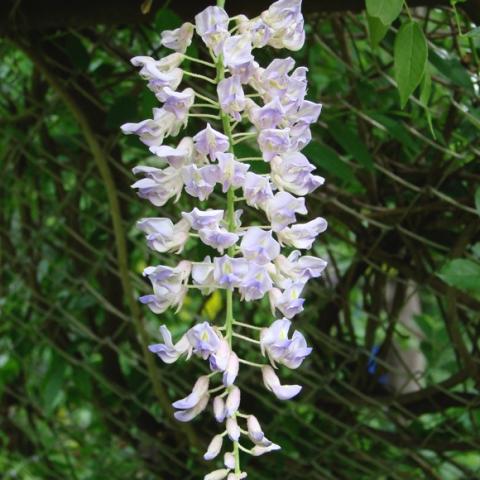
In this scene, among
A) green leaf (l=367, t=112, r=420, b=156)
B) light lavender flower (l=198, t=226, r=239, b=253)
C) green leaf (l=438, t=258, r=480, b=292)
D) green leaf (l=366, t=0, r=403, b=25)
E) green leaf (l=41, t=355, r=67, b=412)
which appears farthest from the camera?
green leaf (l=41, t=355, r=67, b=412)

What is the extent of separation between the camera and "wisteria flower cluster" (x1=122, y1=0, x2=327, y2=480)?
2.33 feet

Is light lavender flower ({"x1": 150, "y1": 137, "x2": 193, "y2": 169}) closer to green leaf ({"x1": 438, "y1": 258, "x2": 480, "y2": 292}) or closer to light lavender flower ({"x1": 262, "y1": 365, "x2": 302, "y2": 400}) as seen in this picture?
light lavender flower ({"x1": 262, "y1": 365, "x2": 302, "y2": 400})

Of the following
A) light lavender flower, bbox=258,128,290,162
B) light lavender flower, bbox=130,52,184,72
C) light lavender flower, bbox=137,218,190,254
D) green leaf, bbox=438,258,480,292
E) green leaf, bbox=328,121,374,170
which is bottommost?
green leaf, bbox=438,258,480,292

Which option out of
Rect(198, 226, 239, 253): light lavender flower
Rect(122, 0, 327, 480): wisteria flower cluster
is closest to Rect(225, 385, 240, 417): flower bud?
Rect(122, 0, 327, 480): wisteria flower cluster

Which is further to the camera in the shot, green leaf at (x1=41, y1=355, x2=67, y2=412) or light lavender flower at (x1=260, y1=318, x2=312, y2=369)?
green leaf at (x1=41, y1=355, x2=67, y2=412)

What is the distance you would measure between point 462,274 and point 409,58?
0.27 m

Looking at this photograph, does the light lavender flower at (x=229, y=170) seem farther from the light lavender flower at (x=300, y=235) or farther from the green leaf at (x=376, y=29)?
the green leaf at (x=376, y=29)

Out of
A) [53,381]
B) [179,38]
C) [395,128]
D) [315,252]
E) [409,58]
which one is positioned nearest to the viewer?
[179,38]

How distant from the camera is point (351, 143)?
125 centimetres

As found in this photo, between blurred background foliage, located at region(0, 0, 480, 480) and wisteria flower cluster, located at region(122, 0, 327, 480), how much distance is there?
0.96 ft

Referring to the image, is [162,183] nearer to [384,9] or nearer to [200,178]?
[200,178]

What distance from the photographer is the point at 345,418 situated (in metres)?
1.50

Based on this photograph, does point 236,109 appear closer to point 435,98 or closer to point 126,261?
point 435,98

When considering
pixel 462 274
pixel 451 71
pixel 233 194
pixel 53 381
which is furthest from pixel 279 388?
pixel 53 381
